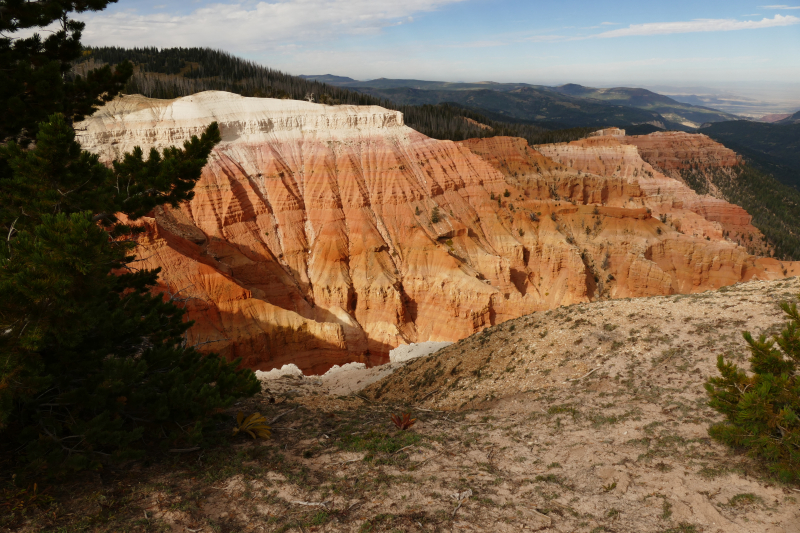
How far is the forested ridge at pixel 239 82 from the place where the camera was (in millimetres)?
63312

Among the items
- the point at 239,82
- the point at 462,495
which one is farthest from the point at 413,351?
the point at 239,82

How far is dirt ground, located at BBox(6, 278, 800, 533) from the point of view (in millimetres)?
6449

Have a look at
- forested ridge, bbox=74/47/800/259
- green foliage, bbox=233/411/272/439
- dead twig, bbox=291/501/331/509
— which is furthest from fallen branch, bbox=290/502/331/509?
forested ridge, bbox=74/47/800/259

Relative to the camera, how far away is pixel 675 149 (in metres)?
116

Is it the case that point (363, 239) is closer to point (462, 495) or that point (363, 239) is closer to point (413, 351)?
point (413, 351)

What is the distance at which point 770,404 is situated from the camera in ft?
21.8

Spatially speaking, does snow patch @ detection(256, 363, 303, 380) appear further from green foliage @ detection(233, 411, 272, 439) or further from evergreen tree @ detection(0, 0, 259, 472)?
green foliage @ detection(233, 411, 272, 439)

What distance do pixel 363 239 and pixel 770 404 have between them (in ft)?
126

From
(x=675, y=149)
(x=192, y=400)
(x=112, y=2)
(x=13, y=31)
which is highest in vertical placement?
(x=675, y=149)

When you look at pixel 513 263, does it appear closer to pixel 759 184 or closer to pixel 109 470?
pixel 109 470

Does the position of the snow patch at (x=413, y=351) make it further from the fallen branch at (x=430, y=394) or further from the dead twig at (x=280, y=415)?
the dead twig at (x=280, y=415)

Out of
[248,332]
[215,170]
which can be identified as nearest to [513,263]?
[248,332]

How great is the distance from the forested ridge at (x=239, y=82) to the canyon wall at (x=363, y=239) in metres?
15.9

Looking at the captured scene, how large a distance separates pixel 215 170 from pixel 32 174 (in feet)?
123
